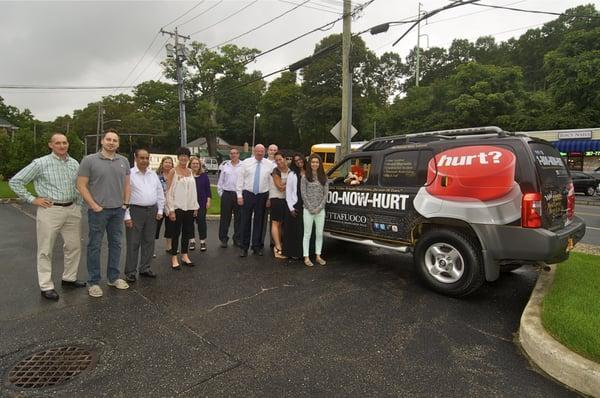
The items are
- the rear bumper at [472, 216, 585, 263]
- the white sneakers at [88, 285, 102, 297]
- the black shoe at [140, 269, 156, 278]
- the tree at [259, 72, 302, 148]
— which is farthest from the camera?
the tree at [259, 72, 302, 148]

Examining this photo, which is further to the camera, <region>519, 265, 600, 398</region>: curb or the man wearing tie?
the man wearing tie

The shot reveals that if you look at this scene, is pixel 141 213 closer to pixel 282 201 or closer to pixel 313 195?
pixel 282 201

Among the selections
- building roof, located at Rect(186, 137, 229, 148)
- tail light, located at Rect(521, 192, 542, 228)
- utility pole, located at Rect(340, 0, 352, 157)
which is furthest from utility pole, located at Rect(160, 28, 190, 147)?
building roof, located at Rect(186, 137, 229, 148)

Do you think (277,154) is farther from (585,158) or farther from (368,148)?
(585,158)

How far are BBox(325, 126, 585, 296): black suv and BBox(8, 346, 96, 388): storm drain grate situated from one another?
384cm

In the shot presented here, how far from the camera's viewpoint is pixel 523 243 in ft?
13.5

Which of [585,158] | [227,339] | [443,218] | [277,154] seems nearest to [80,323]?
[227,339]

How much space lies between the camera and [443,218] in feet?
15.5

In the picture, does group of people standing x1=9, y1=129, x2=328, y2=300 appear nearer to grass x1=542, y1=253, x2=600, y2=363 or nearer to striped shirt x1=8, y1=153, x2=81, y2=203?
striped shirt x1=8, y1=153, x2=81, y2=203

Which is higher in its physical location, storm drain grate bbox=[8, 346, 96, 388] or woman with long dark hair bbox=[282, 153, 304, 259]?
woman with long dark hair bbox=[282, 153, 304, 259]

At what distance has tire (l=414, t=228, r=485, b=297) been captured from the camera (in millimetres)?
4508

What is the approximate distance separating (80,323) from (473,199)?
4416mm

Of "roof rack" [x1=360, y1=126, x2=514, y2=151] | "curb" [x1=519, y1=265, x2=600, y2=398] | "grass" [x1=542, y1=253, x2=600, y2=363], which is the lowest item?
"curb" [x1=519, y1=265, x2=600, y2=398]

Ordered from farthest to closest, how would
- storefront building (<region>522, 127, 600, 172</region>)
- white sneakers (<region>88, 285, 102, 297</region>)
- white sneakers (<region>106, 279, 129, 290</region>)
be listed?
storefront building (<region>522, 127, 600, 172</region>), white sneakers (<region>106, 279, 129, 290</region>), white sneakers (<region>88, 285, 102, 297</region>)
